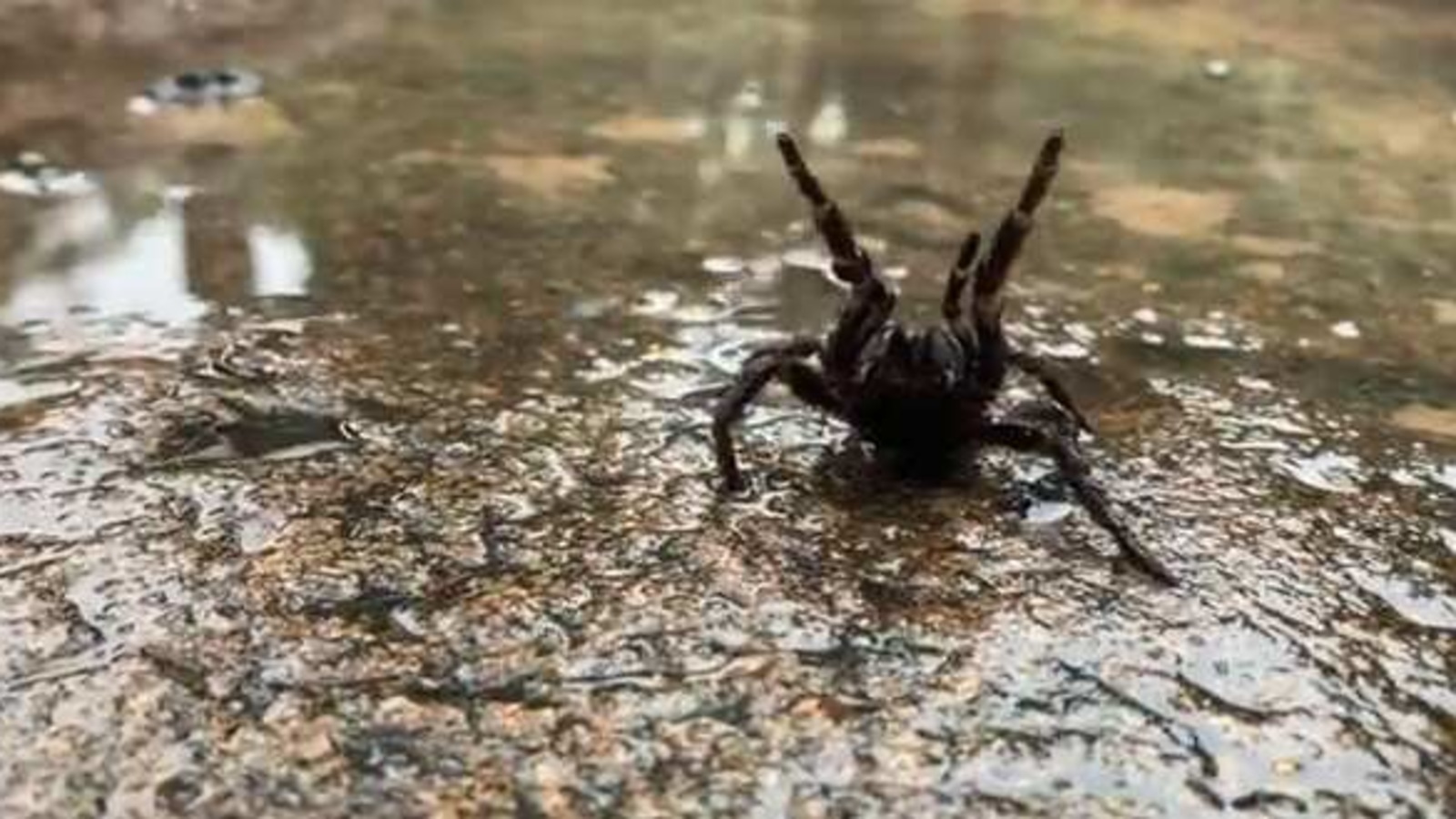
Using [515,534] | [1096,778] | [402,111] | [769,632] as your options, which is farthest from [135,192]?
[1096,778]

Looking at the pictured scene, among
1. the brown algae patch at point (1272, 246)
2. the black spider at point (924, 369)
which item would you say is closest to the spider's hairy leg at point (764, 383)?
the black spider at point (924, 369)

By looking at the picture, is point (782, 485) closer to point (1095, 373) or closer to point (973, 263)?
point (973, 263)

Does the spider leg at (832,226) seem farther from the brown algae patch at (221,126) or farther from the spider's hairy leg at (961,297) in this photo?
the brown algae patch at (221,126)

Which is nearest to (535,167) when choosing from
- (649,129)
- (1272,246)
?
(649,129)

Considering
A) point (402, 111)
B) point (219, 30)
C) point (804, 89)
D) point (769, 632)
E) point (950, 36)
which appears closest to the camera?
point (769, 632)

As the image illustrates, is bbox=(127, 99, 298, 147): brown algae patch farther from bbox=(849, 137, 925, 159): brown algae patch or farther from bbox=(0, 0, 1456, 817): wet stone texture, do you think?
bbox=(849, 137, 925, 159): brown algae patch

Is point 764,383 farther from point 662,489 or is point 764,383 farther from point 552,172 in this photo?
point 552,172
